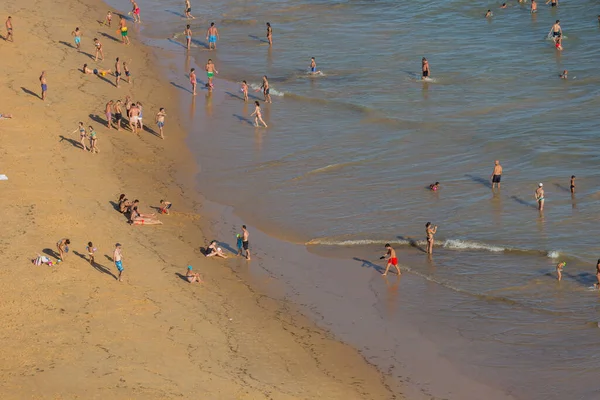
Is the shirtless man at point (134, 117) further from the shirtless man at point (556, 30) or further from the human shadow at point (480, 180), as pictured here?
the shirtless man at point (556, 30)

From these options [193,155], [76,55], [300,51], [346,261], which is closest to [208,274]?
[346,261]

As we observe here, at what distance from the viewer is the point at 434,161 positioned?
31.6 metres

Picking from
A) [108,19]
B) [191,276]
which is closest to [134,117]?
[191,276]

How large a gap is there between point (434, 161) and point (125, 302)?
43.8 feet

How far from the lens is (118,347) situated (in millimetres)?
19906

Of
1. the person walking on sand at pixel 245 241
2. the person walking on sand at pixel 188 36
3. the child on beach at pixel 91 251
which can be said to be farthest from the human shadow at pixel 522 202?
the person walking on sand at pixel 188 36

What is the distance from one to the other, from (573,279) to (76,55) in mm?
24625

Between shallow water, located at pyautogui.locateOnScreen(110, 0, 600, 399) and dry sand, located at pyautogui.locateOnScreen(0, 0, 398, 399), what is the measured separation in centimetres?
136

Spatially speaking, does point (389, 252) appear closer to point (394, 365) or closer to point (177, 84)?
point (394, 365)

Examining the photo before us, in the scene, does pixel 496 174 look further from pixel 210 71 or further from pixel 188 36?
pixel 188 36

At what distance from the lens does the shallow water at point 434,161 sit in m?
22.2

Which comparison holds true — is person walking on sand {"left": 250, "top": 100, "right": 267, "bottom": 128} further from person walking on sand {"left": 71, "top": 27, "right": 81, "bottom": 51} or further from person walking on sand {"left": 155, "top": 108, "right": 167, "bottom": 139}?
person walking on sand {"left": 71, "top": 27, "right": 81, "bottom": 51}

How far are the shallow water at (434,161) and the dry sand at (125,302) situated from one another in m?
1.36

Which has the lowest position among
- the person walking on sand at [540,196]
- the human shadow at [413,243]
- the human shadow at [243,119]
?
the human shadow at [413,243]
